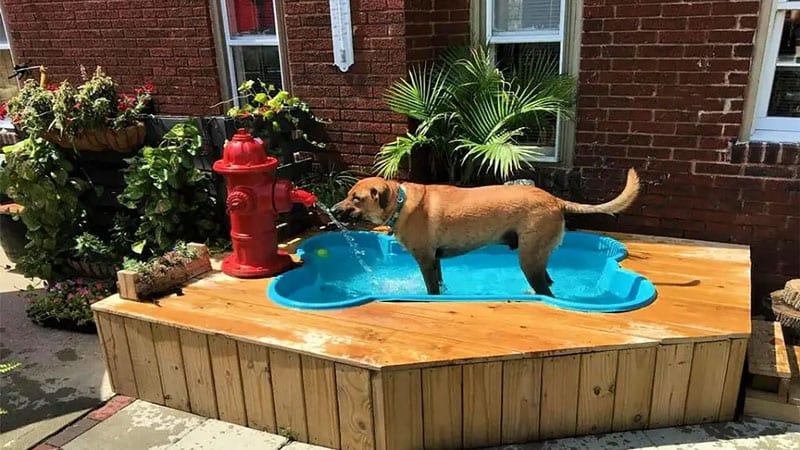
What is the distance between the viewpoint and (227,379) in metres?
2.98

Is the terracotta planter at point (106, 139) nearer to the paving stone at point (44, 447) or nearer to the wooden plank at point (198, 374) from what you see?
the wooden plank at point (198, 374)

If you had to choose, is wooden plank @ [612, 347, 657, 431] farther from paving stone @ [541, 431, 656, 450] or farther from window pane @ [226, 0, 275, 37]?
window pane @ [226, 0, 275, 37]

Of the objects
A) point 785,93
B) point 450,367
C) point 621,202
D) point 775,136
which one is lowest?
point 450,367

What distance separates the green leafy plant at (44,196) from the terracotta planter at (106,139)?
133mm

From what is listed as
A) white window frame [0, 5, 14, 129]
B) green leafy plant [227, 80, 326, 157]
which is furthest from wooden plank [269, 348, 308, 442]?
white window frame [0, 5, 14, 129]

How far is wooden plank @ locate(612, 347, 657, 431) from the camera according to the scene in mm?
2703

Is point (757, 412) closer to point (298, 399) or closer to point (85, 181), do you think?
point (298, 399)

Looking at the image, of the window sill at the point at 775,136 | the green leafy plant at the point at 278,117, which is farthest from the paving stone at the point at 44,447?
the window sill at the point at 775,136

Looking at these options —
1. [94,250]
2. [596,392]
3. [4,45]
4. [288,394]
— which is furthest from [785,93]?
[4,45]

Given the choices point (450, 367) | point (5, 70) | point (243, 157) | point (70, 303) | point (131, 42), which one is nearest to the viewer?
point (450, 367)

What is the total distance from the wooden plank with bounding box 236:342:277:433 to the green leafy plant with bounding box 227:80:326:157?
1816 mm

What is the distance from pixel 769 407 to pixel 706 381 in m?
0.39

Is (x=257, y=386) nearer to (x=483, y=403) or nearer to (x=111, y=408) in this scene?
(x=111, y=408)

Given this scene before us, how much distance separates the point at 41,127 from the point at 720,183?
15.1 ft
